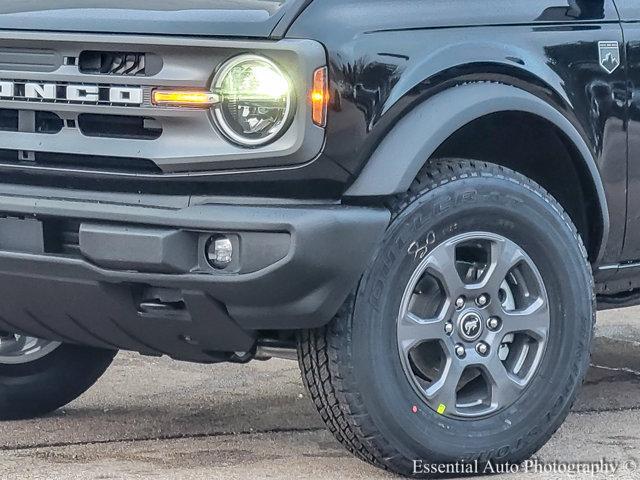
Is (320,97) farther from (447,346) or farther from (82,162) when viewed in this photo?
(447,346)

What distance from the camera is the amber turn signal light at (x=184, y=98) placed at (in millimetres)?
3576

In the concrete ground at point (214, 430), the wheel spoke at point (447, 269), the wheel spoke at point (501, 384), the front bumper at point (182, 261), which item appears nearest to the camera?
the front bumper at point (182, 261)

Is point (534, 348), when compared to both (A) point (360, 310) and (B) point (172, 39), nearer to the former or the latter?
(A) point (360, 310)

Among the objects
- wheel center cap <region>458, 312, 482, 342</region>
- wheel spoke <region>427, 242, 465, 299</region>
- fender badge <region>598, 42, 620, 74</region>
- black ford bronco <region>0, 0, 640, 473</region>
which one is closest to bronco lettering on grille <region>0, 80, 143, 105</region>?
black ford bronco <region>0, 0, 640, 473</region>

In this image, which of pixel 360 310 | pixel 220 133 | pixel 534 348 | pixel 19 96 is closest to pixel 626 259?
pixel 534 348

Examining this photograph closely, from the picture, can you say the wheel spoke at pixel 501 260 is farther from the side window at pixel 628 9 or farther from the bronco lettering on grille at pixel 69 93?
the bronco lettering on grille at pixel 69 93

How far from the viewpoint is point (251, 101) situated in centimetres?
358

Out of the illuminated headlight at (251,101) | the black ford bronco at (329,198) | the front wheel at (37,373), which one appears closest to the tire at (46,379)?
the front wheel at (37,373)

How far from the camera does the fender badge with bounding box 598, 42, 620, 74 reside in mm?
4188

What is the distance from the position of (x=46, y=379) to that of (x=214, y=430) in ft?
1.97

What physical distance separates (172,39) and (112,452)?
140cm

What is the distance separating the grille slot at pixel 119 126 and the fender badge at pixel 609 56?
1.35 m

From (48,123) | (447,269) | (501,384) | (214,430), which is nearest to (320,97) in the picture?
(447,269)

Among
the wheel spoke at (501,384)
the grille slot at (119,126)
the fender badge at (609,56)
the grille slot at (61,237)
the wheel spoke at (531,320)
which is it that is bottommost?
the wheel spoke at (501,384)
